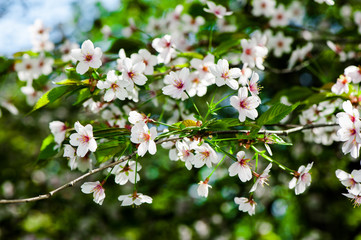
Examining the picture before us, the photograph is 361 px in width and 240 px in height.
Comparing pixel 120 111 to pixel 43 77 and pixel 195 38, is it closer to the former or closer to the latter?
pixel 43 77

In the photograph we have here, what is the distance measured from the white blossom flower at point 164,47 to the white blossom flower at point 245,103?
0.53 m

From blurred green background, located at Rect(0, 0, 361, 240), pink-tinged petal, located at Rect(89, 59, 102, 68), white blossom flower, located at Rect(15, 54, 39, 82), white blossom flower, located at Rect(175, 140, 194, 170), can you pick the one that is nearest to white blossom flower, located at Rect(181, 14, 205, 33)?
blurred green background, located at Rect(0, 0, 361, 240)

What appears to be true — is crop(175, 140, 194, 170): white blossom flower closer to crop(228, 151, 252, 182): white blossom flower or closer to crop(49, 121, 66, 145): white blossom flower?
crop(228, 151, 252, 182): white blossom flower

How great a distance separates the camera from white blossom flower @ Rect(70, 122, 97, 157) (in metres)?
1.25

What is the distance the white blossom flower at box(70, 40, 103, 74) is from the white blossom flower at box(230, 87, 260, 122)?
1.74 ft

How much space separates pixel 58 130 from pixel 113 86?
1.36 ft

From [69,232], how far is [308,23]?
12.6 feet

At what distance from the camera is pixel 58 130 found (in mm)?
1578

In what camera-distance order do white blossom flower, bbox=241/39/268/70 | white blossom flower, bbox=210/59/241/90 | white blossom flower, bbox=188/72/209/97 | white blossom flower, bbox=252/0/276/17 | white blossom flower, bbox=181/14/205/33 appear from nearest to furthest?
white blossom flower, bbox=210/59/241/90, white blossom flower, bbox=188/72/209/97, white blossom flower, bbox=241/39/268/70, white blossom flower, bbox=181/14/205/33, white blossom flower, bbox=252/0/276/17

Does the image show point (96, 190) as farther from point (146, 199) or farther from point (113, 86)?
point (113, 86)

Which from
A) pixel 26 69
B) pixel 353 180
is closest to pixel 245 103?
pixel 353 180

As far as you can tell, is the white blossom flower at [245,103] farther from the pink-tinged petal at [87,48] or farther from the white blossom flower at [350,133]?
the pink-tinged petal at [87,48]

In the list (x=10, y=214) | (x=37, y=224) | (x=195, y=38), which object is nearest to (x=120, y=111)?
(x=195, y=38)

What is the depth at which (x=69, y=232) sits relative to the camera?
4.54 meters
